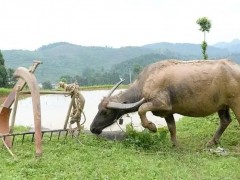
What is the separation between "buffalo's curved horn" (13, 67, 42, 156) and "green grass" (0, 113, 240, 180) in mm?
243

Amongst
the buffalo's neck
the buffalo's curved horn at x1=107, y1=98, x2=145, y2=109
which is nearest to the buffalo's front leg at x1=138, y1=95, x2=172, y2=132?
the buffalo's curved horn at x1=107, y1=98, x2=145, y2=109

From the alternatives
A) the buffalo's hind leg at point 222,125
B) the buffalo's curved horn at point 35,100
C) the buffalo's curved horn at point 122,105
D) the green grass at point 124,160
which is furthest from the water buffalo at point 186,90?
the buffalo's curved horn at point 35,100

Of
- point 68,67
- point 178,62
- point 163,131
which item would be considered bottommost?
point 68,67

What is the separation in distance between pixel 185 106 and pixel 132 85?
117 cm

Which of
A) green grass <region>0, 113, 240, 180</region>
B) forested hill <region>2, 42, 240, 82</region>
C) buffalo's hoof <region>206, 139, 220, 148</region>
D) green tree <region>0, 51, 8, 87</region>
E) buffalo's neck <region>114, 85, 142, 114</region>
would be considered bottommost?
forested hill <region>2, 42, 240, 82</region>

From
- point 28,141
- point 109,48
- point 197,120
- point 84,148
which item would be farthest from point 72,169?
point 109,48

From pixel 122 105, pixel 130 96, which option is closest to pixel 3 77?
pixel 130 96

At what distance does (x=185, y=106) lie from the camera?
8.24 metres

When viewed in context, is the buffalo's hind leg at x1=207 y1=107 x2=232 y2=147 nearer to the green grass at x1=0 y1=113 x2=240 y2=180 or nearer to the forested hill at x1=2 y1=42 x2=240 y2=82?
the green grass at x1=0 y1=113 x2=240 y2=180

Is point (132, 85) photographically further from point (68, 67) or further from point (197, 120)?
point (68, 67)

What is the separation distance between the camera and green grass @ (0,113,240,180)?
5930 millimetres

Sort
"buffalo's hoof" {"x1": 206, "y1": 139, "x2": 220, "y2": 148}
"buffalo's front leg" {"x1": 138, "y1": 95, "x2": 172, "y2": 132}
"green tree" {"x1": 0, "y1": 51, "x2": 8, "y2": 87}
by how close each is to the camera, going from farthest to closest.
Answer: "green tree" {"x1": 0, "y1": 51, "x2": 8, "y2": 87}
"buffalo's hoof" {"x1": 206, "y1": 139, "x2": 220, "y2": 148}
"buffalo's front leg" {"x1": 138, "y1": 95, "x2": 172, "y2": 132}

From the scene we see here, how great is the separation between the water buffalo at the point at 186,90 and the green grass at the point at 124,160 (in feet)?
1.89

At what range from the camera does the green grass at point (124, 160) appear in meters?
5.93
